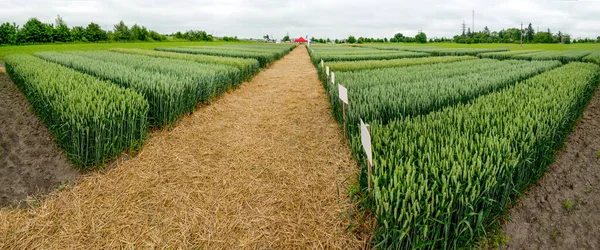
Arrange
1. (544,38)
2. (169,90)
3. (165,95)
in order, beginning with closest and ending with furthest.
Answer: (165,95) → (169,90) → (544,38)

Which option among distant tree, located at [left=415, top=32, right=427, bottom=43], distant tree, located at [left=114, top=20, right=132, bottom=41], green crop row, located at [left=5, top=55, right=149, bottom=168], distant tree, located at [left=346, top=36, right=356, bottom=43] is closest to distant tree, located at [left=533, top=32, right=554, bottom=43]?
distant tree, located at [left=415, top=32, right=427, bottom=43]

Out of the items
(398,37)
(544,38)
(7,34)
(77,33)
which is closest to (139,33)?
(77,33)

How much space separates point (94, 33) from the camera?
44281mm

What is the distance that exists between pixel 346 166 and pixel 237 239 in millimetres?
1669

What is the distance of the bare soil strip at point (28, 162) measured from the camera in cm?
337

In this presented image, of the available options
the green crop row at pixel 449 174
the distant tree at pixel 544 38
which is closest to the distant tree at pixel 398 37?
the distant tree at pixel 544 38

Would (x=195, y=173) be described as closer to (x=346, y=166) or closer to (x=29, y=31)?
(x=346, y=166)

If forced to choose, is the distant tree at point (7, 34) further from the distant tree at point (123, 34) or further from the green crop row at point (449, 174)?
the green crop row at point (449, 174)

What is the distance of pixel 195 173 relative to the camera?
3670mm

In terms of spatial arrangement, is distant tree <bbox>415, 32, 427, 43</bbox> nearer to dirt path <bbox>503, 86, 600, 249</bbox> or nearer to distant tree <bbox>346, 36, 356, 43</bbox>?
distant tree <bbox>346, 36, 356, 43</bbox>

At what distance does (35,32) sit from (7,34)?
3.75 metres

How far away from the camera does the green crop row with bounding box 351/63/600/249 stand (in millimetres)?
1985

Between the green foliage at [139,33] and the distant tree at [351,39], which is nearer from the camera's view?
the green foliage at [139,33]

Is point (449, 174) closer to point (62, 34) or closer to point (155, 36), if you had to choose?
point (62, 34)
